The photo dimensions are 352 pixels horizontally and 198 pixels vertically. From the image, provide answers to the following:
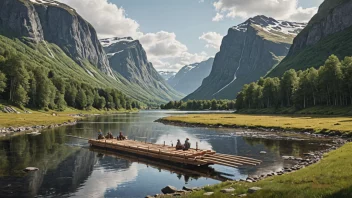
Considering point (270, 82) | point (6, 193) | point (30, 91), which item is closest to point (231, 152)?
point (6, 193)


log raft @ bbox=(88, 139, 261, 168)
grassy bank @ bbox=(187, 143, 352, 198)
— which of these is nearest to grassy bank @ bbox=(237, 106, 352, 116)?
log raft @ bbox=(88, 139, 261, 168)

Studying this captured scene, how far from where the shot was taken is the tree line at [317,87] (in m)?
139

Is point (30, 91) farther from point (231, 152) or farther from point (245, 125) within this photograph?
point (231, 152)

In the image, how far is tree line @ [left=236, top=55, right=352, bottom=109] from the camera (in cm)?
13888

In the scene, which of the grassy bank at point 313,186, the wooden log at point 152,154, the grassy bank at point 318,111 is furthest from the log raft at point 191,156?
the grassy bank at point 318,111

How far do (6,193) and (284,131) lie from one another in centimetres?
7733

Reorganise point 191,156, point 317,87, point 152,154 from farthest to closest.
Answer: point 317,87 < point 152,154 < point 191,156

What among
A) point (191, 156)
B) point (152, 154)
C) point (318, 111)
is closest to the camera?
point (191, 156)

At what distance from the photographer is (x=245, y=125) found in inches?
4230

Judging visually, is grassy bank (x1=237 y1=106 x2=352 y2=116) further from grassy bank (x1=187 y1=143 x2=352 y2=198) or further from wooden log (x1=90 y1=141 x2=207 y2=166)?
grassy bank (x1=187 y1=143 x2=352 y2=198)

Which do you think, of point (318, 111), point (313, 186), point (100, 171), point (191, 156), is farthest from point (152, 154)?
point (318, 111)

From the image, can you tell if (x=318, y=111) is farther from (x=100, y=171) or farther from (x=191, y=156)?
(x=100, y=171)

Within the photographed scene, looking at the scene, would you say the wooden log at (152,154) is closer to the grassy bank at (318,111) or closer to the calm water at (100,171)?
the calm water at (100,171)

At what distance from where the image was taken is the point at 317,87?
155 m
